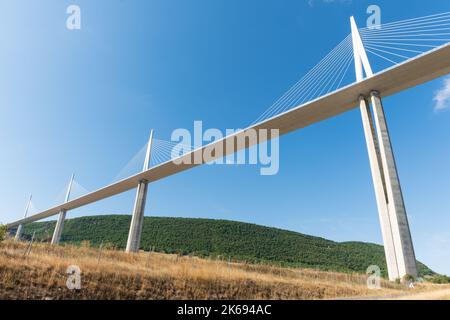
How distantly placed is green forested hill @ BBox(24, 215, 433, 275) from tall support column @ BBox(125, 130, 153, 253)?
15.6 metres

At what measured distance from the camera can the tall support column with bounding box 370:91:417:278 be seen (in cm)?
1344

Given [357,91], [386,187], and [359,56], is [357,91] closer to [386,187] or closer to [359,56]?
[359,56]

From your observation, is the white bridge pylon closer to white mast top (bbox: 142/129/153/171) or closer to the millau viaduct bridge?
the millau viaduct bridge

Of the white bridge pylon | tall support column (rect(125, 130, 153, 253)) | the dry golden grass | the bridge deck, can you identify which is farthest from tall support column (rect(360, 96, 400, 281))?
tall support column (rect(125, 130, 153, 253))

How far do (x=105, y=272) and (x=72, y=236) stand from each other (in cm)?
7357

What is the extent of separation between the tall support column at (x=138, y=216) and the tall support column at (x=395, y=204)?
87.0 feet

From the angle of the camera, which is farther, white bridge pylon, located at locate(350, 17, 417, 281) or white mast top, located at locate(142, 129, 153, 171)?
white mast top, located at locate(142, 129, 153, 171)

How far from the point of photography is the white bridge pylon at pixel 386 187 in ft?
45.0

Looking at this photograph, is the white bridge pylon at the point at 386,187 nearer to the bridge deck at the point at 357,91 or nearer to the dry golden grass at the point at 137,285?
the bridge deck at the point at 357,91

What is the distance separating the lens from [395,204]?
14594 millimetres

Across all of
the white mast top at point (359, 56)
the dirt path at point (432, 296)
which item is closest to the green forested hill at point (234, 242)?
the white mast top at point (359, 56)

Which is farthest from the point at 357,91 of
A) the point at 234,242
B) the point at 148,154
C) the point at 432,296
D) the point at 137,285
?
the point at 234,242

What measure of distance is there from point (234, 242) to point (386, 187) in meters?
46.9
